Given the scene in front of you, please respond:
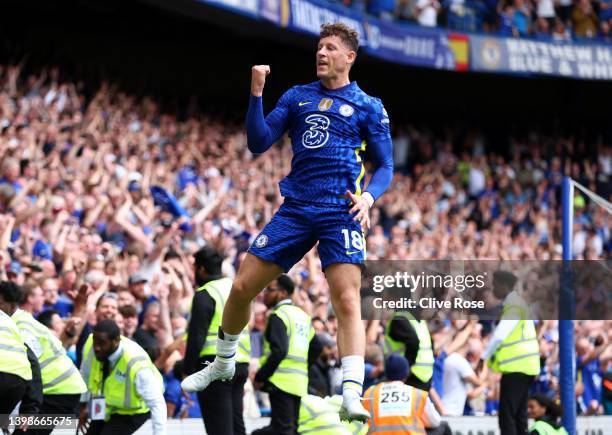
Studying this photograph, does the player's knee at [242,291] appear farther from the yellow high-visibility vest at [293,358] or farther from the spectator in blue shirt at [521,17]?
the spectator in blue shirt at [521,17]

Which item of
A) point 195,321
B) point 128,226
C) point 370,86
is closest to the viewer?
point 195,321

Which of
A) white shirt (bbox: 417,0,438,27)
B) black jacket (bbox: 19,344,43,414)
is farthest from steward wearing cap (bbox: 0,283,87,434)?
white shirt (bbox: 417,0,438,27)

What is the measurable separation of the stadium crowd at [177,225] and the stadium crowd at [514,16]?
3345 millimetres

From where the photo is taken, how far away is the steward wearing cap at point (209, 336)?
8641mm

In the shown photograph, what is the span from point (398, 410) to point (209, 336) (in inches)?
61.8

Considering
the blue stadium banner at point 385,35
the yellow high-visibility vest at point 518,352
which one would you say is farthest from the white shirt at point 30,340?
the blue stadium banner at point 385,35

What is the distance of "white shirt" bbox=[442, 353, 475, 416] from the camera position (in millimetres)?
12695

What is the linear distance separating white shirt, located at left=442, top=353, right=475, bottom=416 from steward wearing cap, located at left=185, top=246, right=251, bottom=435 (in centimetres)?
432

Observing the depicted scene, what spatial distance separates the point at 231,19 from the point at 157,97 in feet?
7.34

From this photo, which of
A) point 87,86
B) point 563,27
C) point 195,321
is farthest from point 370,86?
point 195,321

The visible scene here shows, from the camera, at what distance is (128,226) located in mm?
13438

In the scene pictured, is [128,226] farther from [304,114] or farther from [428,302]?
[304,114]

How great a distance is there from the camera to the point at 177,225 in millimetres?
13398

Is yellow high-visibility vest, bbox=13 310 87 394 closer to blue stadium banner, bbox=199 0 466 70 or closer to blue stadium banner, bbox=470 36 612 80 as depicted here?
blue stadium banner, bbox=199 0 466 70
